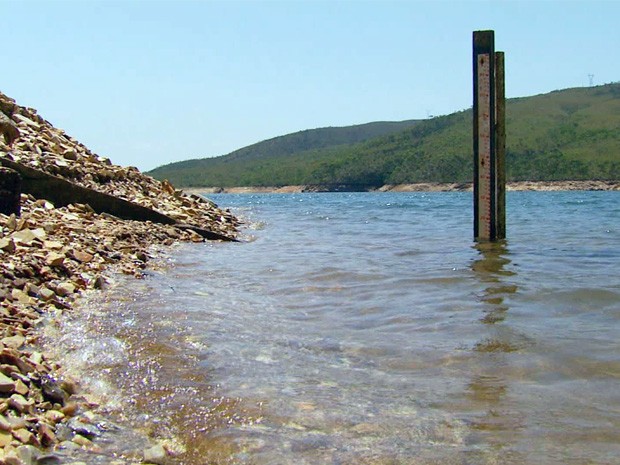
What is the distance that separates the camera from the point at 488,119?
1320 cm

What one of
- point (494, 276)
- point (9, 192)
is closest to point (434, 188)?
point (494, 276)

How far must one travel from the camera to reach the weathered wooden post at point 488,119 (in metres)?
13.1

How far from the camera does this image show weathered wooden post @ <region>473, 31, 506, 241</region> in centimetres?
1315

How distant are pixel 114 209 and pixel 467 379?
9649 mm

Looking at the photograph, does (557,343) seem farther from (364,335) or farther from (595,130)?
(595,130)

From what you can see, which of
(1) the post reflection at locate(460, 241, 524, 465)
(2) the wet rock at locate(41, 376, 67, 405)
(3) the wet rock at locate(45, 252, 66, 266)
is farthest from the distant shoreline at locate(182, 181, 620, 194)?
(2) the wet rock at locate(41, 376, 67, 405)

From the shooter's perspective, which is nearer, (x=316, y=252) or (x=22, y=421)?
(x=22, y=421)

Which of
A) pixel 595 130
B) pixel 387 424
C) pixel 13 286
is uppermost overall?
pixel 595 130

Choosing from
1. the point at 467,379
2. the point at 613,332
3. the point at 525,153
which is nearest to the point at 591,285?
the point at 613,332

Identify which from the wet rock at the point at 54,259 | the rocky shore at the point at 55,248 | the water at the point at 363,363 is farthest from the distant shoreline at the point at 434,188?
the wet rock at the point at 54,259

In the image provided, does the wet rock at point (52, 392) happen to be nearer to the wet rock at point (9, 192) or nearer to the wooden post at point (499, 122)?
the wet rock at point (9, 192)

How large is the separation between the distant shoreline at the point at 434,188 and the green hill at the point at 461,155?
6.85ft

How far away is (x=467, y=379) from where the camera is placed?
4.66 m

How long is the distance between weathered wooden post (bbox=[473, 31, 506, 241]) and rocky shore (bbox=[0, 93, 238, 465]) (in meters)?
4.89
